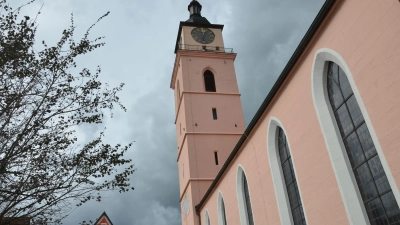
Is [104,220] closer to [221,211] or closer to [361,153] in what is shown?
[361,153]

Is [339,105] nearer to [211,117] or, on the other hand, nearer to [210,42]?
[211,117]

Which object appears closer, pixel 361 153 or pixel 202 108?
pixel 361 153

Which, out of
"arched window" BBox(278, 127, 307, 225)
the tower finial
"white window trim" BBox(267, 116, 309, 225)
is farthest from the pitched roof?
the tower finial

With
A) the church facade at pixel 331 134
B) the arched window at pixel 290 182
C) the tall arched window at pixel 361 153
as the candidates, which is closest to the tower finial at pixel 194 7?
the church facade at pixel 331 134

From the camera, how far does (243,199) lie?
1360 centimetres

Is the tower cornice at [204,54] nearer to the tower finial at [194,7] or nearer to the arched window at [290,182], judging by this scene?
the tower finial at [194,7]

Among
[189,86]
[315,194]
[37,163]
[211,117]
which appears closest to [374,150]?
[315,194]

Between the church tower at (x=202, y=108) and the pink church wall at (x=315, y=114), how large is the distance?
31.9 ft

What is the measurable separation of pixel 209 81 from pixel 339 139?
18.7 m

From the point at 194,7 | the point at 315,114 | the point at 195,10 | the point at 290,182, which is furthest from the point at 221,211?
the point at 194,7

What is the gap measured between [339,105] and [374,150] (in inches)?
53.0

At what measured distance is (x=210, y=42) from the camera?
27719mm

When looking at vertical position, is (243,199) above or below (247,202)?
above

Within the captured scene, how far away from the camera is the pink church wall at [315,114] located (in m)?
5.71
